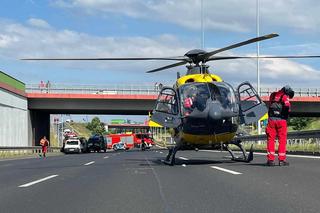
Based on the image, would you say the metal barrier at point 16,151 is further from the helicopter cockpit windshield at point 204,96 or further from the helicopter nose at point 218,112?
the helicopter nose at point 218,112

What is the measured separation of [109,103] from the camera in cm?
5297

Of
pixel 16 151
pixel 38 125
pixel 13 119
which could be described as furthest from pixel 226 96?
pixel 38 125

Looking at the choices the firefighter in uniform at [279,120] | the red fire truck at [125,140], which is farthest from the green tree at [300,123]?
the firefighter in uniform at [279,120]

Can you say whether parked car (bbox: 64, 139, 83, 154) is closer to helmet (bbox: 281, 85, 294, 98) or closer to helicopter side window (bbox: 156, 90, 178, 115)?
helicopter side window (bbox: 156, 90, 178, 115)

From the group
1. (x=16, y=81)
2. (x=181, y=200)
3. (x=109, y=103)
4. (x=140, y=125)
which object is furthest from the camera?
(x=140, y=125)

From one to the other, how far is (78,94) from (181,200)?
146ft

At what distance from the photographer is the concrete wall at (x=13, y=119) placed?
43844 millimetres

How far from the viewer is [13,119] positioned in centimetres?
4653

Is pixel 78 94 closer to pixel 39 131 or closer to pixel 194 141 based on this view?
pixel 39 131

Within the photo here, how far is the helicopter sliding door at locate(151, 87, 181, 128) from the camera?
15.6m

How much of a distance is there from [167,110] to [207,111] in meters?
1.75

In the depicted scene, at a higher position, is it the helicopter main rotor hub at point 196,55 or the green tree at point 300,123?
the helicopter main rotor hub at point 196,55

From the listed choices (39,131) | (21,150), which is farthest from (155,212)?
(39,131)

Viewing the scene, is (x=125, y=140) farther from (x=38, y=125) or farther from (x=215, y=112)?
(x=215, y=112)
